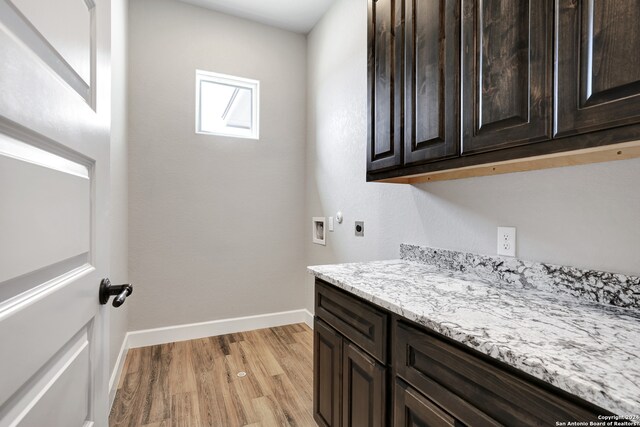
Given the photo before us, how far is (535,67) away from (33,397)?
1441 mm

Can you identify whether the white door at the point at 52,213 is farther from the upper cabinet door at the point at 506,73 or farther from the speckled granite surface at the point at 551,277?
the speckled granite surface at the point at 551,277

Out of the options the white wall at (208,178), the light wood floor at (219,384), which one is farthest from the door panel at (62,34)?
the white wall at (208,178)

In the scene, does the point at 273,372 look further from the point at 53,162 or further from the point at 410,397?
the point at 53,162

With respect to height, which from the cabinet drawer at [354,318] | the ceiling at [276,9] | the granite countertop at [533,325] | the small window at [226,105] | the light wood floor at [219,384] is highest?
the ceiling at [276,9]

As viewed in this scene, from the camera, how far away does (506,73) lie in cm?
97

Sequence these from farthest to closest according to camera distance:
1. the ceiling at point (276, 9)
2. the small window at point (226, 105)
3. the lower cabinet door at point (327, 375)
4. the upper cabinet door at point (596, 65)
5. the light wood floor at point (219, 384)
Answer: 1. the small window at point (226, 105)
2. the ceiling at point (276, 9)
3. the light wood floor at point (219, 384)
4. the lower cabinet door at point (327, 375)
5. the upper cabinet door at point (596, 65)

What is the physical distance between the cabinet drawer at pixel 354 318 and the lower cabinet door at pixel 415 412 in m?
0.13

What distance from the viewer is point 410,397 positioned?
951 millimetres

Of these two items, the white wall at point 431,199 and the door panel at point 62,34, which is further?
the white wall at point 431,199

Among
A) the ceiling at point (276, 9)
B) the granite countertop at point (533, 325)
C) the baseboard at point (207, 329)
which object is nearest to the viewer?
the granite countertop at point (533, 325)

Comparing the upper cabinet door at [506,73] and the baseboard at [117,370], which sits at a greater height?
the upper cabinet door at [506,73]

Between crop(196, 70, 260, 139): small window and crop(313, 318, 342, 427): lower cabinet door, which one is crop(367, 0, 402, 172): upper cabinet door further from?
crop(196, 70, 260, 139): small window

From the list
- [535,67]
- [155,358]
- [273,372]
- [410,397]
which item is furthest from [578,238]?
[155,358]

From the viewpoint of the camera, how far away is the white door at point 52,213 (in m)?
0.45
